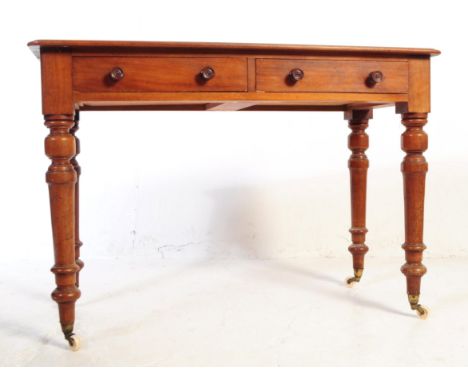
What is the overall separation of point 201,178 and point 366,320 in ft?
5.33

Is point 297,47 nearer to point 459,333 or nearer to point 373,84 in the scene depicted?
point 373,84

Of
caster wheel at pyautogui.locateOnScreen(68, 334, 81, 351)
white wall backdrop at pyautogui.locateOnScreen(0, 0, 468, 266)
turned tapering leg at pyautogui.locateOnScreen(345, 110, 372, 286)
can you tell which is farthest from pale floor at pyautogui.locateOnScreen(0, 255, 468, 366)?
white wall backdrop at pyautogui.locateOnScreen(0, 0, 468, 266)

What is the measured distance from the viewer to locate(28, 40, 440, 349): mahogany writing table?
8.19 feet

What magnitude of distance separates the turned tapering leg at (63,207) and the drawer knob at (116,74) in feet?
0.63

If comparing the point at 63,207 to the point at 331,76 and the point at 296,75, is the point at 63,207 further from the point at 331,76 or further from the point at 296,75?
the point at 331,76

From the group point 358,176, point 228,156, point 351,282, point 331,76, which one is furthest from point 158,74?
point 228,156

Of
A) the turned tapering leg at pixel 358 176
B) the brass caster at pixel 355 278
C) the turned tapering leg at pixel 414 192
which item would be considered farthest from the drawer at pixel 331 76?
the brass caster at pixel 355 278

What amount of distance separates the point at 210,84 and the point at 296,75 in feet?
1.00

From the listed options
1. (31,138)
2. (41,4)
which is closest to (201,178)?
(31,138)

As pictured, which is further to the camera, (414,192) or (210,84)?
(414,192)

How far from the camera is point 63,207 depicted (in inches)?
99.0

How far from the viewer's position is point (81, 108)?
3.04m

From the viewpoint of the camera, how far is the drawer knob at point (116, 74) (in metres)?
2.50

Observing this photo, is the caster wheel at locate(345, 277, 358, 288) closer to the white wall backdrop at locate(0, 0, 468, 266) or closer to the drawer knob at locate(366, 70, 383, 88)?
the white wall backdrop at locate(0, 0, 468, 266)
